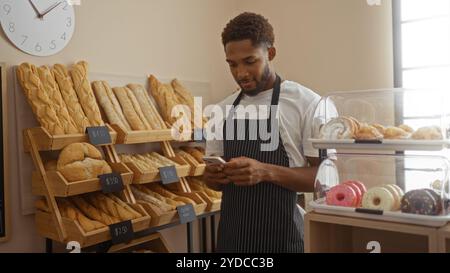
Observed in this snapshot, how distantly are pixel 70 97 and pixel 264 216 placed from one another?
128cm

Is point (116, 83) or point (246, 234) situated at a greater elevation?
point (116, 83)

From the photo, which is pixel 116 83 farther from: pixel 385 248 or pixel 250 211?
pixel 385 248

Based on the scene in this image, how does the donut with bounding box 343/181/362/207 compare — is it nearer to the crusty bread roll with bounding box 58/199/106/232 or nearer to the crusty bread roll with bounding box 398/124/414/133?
the crusty bread roll with bounding box 398/124/414/133

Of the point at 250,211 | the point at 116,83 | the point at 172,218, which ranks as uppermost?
the point at 116,83

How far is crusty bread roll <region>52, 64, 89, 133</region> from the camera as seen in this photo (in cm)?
211

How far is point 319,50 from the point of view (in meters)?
3.14

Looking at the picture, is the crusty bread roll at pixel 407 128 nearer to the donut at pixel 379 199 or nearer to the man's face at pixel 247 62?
the donut at pixel 379 199

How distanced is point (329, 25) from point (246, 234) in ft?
6.87

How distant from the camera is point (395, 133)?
1.15m

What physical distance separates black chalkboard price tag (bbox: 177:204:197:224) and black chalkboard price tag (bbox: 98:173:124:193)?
37 centimetres

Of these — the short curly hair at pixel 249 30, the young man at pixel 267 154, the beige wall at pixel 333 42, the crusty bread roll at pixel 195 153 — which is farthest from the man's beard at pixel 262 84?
the beige wall at pixel 333 42

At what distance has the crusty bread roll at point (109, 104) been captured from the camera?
7.59ft

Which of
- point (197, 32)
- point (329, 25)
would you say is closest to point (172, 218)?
point (197, 32)

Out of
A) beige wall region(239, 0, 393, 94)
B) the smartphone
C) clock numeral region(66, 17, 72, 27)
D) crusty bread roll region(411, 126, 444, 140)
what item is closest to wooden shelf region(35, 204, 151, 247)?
the smartphone
